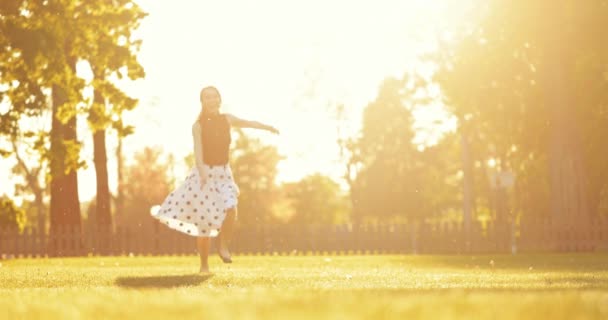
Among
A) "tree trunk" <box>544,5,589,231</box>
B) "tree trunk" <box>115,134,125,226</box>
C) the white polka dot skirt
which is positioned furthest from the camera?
"tree trunk" <box>115,134,125,226</box>

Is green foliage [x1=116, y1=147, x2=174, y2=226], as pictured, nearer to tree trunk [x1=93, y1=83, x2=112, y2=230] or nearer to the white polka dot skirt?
tree trunk [x1=93, y1=83, x2=112, y2=230]

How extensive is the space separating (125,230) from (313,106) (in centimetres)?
2119

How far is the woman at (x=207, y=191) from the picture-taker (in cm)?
1279

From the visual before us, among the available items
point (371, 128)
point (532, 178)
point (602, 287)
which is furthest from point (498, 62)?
point (371, 128)

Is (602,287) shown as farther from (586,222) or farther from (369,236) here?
(369,236)

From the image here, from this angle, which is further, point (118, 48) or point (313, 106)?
point (313, 106)

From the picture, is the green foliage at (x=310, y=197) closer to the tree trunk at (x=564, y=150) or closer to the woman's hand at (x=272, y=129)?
the tree trunk at (x=564, y=150)

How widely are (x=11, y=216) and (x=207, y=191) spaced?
18.3 m

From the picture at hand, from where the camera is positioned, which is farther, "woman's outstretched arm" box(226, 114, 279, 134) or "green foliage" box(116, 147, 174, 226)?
"green foliage" box(116, 147, 174, 226)

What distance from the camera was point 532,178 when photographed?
45875 millimetres

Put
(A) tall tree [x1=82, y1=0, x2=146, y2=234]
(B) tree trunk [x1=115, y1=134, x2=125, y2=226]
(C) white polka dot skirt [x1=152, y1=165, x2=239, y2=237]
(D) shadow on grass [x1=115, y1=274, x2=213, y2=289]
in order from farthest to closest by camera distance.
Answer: (B) tree trunk [x1=115, y1=134, x2=125, y2=226]
(A) tall tree [x1=82, y1=0, x2=146, y2=234]
(C) white polka dot skirt [x1=152, y1=165, x2=239, y2=237]
(D) shadow on grass [x1=115, y1=274, x2=213, y2=289]

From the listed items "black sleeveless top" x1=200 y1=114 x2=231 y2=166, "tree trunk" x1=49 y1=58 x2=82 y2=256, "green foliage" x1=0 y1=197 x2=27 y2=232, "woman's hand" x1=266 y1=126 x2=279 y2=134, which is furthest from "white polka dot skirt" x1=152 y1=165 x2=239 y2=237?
"tree trunk" x1=49 y1=58 x2=82 y2=256

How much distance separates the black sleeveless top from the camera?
42.5 feet

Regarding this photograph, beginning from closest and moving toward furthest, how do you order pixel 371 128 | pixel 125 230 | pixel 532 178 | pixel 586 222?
pixel 586 222, pixel 125 230, pixel 532 178, pixel 371 128
